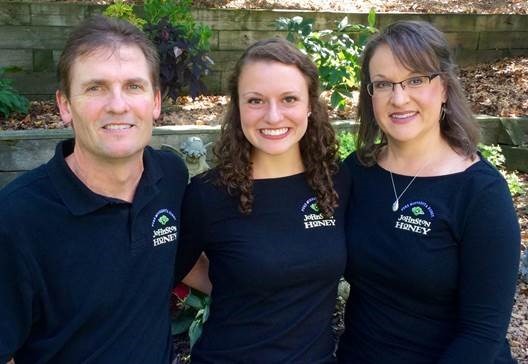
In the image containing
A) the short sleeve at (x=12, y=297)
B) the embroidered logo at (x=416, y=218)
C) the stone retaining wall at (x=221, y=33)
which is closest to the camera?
the short sleeve at (x=12, y=297)

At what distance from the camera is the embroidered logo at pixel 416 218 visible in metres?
2.15

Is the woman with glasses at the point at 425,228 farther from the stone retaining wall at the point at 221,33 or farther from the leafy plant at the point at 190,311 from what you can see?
the stone retaining wall at the point at 221,33

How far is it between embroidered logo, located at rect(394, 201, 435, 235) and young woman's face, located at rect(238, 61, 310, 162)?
0.54 metres

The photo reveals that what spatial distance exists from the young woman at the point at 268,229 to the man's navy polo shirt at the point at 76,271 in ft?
0.85

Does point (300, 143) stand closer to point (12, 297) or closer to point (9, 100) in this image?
point (12, 297)

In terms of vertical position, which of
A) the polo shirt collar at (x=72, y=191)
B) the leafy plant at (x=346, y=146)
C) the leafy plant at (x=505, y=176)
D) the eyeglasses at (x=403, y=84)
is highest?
the eyeglasses at (x=403, y=84)

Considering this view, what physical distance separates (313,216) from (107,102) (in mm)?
967

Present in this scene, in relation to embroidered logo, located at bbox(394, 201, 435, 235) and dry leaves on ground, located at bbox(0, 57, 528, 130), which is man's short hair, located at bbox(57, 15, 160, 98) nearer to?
embroidered logo, located at bbox(394, 201, 435, 235)

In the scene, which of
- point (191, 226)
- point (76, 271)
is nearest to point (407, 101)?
point (191, 226)

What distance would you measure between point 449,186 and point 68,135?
3468 mm

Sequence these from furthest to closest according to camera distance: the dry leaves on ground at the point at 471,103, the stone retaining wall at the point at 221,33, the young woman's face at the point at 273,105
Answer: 1. the stone retaining wall at the point at 221,33
2. the dry leaves on ground at the point at 471,103
3. the young woman's face at the point at 273,105

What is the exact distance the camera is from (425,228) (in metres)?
2.15

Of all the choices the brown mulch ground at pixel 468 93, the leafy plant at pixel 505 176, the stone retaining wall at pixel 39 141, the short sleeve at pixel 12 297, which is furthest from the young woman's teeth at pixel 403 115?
the leafy plant at pixel 505 176

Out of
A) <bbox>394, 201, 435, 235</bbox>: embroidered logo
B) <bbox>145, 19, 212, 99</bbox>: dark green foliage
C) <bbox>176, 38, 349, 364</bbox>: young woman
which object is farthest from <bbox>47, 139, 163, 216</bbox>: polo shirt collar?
<bbox>145, 19, 212, 99</bbox>: dark green foliage
